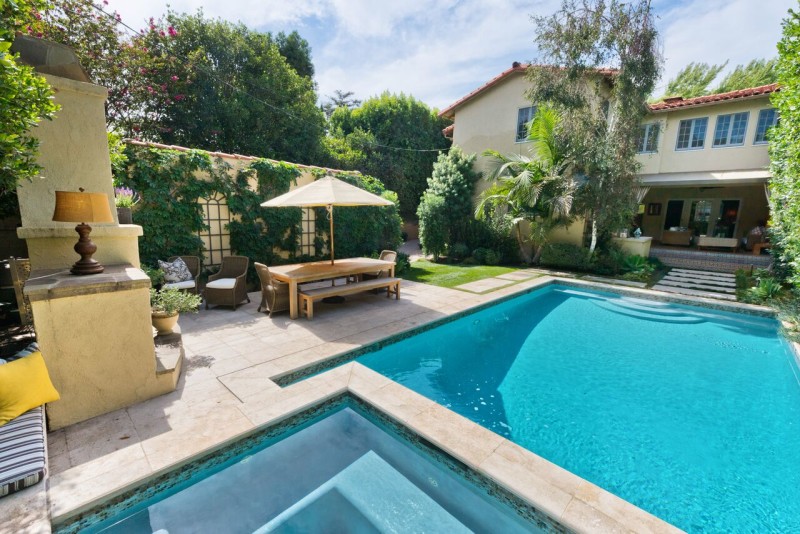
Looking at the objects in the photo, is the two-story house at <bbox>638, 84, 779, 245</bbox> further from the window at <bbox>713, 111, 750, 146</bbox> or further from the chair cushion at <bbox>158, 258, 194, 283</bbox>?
the chair cushion at <bbox>158, 258, 194, 283</bbox>

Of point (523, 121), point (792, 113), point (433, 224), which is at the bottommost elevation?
point (433, 224)

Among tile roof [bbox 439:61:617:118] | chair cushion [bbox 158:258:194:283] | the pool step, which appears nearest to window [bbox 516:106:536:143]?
tile roof [bbox 439:61:617:118]

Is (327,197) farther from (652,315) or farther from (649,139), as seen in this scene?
(649,139)

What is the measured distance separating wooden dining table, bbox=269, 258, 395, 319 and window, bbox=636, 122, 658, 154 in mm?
12517

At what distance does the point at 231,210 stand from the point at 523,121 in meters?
12.2

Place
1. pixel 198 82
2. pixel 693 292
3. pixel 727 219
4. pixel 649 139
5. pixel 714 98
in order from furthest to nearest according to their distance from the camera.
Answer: pixel 727 219
pixel 198 82
pixel 649 139
pixel 714 98
pixel 693 292

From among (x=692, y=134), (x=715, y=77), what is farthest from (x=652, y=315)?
(x=715, y=77)

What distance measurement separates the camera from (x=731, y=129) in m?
12.3

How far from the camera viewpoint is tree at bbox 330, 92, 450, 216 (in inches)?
864

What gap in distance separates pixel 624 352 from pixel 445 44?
9.91 meters

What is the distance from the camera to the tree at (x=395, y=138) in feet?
72.0

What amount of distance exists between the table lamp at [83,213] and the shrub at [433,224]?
39.2 ft

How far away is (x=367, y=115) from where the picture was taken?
22.8m

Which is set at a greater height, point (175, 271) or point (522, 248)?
point (522, 248)
